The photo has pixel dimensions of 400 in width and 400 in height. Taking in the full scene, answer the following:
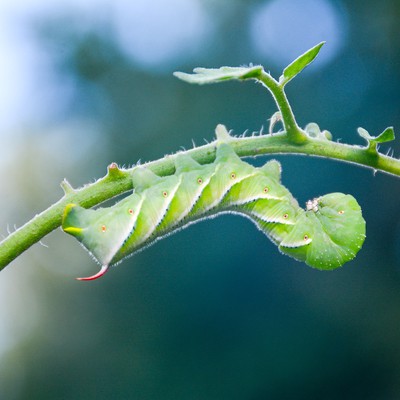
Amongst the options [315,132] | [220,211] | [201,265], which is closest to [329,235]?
[220,211]

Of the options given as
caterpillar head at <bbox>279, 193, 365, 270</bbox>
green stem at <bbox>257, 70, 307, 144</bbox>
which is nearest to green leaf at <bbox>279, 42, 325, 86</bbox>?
green stem at <bbox>257, 70, 307, 144</bbox>

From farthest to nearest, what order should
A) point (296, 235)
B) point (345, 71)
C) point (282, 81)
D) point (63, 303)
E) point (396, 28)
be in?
point (63, 303)
point (396, 28)
point (345, 71)
point (296, 235)
point (282, 81)

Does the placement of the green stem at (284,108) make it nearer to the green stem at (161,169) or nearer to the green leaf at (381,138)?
the green stem at (161,169)

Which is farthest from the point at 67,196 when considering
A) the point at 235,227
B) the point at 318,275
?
the point at 318,275

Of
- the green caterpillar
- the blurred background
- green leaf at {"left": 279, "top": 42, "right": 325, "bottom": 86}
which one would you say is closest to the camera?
green leaf at {"left": 279, "top": 42, "right": 325, "bottom": 86}

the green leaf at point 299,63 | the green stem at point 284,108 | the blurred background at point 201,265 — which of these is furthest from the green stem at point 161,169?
the blurred background at point 201,265

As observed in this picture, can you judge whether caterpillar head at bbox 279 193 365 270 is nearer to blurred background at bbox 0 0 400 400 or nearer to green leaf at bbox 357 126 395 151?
green leaf at bbox 357 126 395 151

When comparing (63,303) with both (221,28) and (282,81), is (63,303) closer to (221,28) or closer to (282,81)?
(221,28)
